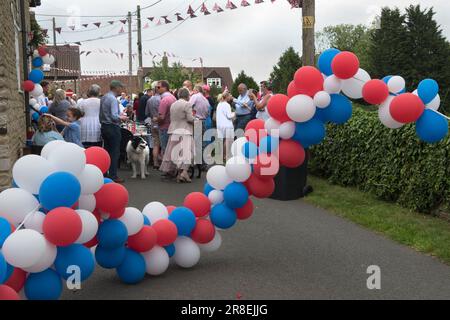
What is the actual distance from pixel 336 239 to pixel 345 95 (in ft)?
6.76

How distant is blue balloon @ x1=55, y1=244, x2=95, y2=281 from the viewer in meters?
4.35

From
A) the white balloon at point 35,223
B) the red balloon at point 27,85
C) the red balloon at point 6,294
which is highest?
the red balloon at point 27,85

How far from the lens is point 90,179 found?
4523mm

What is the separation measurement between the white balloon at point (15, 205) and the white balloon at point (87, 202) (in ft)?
1.34

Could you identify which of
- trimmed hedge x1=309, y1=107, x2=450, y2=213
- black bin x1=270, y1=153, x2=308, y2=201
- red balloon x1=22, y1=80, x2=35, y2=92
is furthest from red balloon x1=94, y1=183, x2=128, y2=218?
red balloon x1=22, y1=80, x2=35, y2=92

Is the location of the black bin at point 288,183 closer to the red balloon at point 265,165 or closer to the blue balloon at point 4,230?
the red balloon at point 265,165

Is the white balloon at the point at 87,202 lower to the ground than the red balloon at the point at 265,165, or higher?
lower

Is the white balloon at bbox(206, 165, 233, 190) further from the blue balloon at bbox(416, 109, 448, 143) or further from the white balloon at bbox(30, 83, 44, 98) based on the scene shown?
the white balloon at bbox(30, 83, 44, 98)

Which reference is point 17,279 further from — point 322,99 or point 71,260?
point 322,99

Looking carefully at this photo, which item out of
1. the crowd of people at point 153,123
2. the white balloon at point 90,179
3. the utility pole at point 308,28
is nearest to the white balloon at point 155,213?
the white balloon at point 90,179

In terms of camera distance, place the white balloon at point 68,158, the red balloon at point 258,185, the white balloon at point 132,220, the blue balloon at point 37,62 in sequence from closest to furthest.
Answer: the white balloon at point 68,158
the white balloon at point 132,220
the red balloon at point 258,185
the blue balloon at point 37,62

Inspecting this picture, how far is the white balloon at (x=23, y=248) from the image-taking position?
12.7 ft

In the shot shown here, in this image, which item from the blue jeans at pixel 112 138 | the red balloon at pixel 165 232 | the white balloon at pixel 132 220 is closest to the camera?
the white balloon at pixel 132 220

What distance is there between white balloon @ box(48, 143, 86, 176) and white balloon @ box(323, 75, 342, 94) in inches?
107
